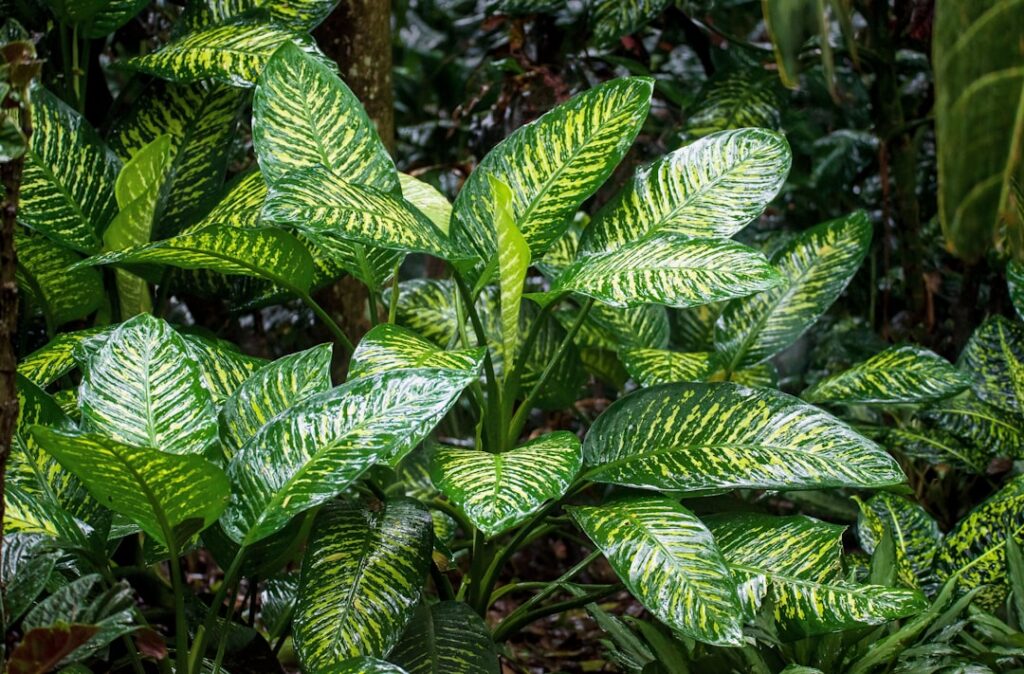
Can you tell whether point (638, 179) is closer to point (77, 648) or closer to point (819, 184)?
point (77, 648)

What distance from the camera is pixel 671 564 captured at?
1172 millimetres

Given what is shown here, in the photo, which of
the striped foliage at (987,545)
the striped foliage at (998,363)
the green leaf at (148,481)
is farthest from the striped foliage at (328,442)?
the striped foliage at (998,363)

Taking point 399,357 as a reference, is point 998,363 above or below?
below

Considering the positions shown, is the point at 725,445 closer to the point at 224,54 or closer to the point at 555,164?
the point at 555,164

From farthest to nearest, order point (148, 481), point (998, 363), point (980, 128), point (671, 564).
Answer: point (998, 363)
point (671, 564)
point (148, 481)
point (980, 128)

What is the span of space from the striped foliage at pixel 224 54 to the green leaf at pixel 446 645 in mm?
799

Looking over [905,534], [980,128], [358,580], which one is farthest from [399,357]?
[905,534]

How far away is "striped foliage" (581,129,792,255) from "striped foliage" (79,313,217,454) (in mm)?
589

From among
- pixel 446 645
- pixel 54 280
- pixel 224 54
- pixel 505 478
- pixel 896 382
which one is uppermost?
pixel 224 54

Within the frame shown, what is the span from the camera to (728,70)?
2186 millimetres

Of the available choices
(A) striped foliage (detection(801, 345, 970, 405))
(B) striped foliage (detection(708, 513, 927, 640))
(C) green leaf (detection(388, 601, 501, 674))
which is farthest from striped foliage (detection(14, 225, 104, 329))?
(A) striped foliage (detection(801, 345, 970, 405))

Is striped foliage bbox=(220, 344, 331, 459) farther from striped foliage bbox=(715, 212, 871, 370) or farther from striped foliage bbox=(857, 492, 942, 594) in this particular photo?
striped foliage bbox=(857, 492, 942, 594)

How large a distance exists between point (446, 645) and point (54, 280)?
2.57 ft

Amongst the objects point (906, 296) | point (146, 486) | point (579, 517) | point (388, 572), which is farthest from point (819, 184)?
point (146, 486)
